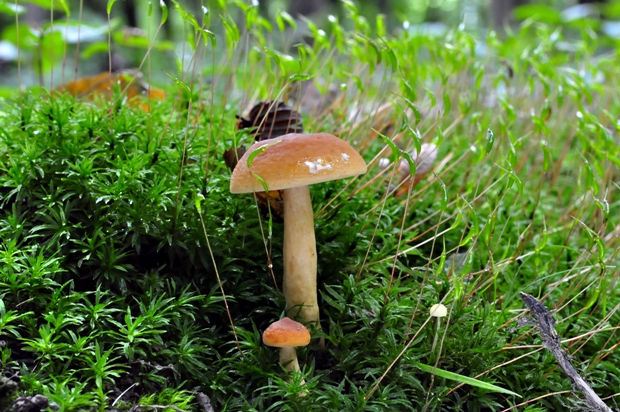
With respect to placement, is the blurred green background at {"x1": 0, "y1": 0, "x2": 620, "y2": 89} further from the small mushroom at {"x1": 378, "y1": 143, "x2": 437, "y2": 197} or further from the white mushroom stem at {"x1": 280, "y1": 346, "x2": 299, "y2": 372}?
the white mushroom stem at {"x1": 280, "y1": 346, "x2": 299, "y2": 372}

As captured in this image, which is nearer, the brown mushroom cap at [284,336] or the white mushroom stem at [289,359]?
the brown mushroom cap at [284,336]

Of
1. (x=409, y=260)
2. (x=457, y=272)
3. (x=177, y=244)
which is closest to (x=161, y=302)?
(x=177, y=244)

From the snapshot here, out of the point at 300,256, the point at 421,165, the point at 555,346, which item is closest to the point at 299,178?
the point at 300,256

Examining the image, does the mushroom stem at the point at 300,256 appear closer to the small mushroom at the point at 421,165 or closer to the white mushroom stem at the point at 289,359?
the white mushroom stem at the point at 289,359

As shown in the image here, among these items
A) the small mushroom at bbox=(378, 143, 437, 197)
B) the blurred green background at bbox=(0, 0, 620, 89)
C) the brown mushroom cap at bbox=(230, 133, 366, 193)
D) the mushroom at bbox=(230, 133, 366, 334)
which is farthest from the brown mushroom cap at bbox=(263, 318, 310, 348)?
the small mushroom at bbox=(378, 143, 437, 197)

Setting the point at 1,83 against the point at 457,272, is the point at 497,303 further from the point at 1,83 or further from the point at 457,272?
the point at 1,83

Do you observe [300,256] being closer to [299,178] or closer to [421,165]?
[299,178]

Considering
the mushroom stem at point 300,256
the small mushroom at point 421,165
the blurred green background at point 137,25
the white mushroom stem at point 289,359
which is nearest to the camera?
the white mushroom stem at point 289,359

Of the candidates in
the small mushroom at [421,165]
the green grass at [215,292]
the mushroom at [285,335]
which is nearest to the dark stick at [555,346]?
the green grass at [215,292]

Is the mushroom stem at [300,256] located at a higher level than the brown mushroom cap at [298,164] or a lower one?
lower
